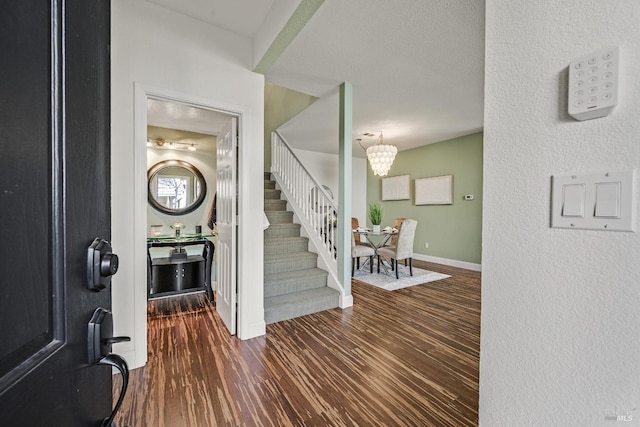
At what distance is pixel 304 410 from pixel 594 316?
59.4 inches

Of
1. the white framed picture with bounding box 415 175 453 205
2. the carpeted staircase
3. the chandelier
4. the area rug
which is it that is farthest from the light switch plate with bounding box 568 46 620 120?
the white framed picture with bounding box 415 175 453 205

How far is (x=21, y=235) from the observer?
0.35 m

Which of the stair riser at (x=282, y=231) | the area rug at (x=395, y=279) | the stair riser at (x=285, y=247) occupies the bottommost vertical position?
the area rug at (x=395, y=279)

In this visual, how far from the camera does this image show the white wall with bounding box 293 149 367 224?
22.2ft

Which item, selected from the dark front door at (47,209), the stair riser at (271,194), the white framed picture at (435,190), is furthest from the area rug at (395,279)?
the dark front door at (47,209)

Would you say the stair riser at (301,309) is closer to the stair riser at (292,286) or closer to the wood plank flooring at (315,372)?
the wood plank flooring at (315,372)

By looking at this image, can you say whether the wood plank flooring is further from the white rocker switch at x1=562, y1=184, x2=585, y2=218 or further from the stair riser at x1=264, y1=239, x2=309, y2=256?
the white rocker switch at x1=562, y1=184, x2=585, y2=218

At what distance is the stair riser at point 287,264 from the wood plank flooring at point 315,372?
0.73 metres

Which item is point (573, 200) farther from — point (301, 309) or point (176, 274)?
point (176, 274)

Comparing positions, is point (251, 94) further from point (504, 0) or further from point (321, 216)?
point (504, 0)

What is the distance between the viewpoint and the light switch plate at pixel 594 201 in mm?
527

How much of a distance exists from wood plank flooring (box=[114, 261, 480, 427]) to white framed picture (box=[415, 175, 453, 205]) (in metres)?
2.99

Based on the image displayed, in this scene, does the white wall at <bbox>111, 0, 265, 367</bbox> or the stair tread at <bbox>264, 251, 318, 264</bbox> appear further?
the stair tread at <bbox>264, 251, 318, 264</bbox>

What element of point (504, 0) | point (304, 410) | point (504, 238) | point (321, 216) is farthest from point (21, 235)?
point (321, 216)
